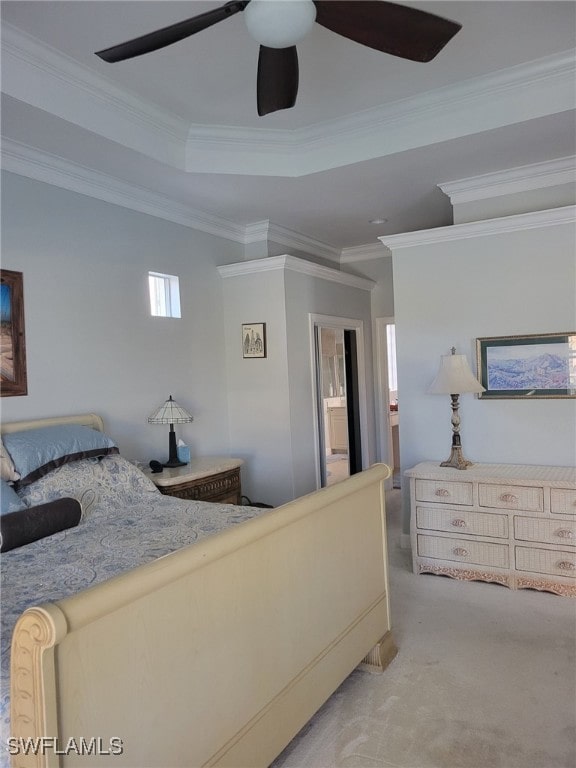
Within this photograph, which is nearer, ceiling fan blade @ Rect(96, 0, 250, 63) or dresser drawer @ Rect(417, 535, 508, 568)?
ceiling fan blade @ Rect(96, 0, 250, 63)

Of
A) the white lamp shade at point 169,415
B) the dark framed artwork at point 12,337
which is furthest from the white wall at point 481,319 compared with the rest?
the dark framed artwork at point 12,337

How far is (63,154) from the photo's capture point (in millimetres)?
3172

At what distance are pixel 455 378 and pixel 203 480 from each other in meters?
1.80

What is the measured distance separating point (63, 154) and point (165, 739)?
306 centimetres

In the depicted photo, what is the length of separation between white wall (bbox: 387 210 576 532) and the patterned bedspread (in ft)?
6.01

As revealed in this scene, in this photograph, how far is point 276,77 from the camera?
2207 mm

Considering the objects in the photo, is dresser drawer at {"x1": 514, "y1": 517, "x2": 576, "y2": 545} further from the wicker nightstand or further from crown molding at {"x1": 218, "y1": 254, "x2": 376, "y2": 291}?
Result: crown molding at {"x1": 218, "y1": 254, "x2": 376, "y2": 291}

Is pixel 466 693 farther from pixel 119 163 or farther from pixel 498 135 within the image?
pixel 119 163

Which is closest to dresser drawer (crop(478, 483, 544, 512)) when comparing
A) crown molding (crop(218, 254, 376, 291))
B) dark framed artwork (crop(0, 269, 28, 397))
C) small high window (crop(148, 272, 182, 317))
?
crown molding (crop(218, 254, 376, 291))

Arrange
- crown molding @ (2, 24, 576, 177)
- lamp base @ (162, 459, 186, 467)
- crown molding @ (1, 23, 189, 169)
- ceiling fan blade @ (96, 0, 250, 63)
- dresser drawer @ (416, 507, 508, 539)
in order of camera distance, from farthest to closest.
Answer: lamp base @ (162, 459, 186, 467) < dresser drawer @ (416, 507, 508, 539) < crown molding @ (2, 24, 576, 177) < crown molding @ (1, 23, 189, 169) < ceiling fan blade @ (96, 0, 250, 63)

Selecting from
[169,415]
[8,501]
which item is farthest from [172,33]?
[169,415]

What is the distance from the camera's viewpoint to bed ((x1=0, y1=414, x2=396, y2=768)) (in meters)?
1.11

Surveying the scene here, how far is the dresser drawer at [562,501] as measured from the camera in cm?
313

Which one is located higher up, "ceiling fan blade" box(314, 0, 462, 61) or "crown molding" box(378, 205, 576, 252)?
"ceiling fan blade" box(314, 0, 462, 61)
